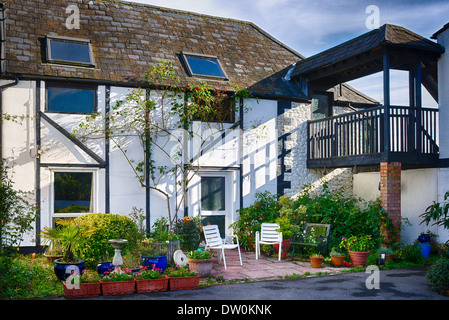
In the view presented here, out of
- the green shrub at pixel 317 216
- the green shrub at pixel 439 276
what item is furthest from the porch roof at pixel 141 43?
the green shrub at pixel 439 276

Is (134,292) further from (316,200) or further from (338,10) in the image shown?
(338,10)

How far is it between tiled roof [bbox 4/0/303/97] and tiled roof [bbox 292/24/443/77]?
1.60 meters

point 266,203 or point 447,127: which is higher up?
point 447,127

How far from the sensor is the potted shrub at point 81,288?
→ 6477mm

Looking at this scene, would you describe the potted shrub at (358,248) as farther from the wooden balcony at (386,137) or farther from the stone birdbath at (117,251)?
the stone birdbath at (117,251)

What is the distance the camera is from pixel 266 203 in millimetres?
11250

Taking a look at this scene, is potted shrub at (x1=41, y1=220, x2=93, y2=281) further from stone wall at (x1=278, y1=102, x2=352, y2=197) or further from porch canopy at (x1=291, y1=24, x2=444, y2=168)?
porch canopy at (x1=291, y1=24, x2=444, y2=168)

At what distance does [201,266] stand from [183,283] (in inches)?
33.6

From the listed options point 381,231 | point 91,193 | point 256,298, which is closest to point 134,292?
point 256,298

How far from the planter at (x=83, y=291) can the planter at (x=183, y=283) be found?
1.15 meters

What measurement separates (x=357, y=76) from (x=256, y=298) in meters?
7.63

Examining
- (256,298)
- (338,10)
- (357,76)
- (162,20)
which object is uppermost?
(162,20)

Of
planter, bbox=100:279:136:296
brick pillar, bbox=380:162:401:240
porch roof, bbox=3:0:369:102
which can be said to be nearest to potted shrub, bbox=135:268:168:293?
planter, bbox=100:279:136:296

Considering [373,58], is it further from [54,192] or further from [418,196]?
[54,192]
